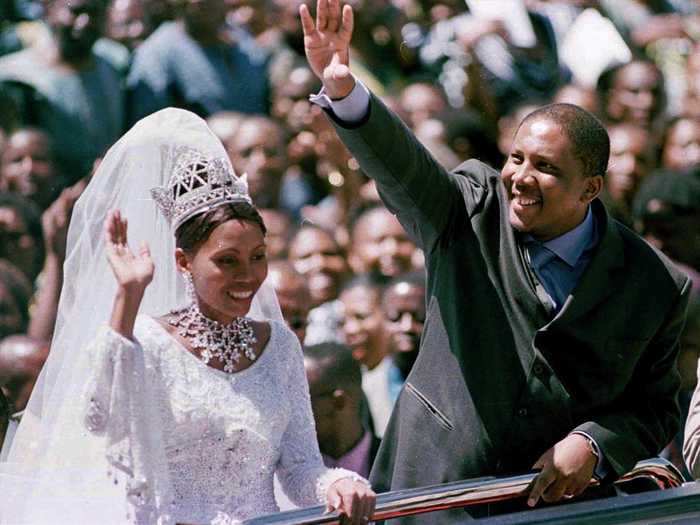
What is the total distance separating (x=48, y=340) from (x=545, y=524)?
258 cm

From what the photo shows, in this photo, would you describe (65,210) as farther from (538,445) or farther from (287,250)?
(538,445)

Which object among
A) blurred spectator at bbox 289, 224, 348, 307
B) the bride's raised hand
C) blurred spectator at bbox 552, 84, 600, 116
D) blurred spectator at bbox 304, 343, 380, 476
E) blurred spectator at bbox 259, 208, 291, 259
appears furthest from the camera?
blurred spectator at bbox 552, 84, 600, 116

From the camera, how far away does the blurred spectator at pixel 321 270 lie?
583 centimetres

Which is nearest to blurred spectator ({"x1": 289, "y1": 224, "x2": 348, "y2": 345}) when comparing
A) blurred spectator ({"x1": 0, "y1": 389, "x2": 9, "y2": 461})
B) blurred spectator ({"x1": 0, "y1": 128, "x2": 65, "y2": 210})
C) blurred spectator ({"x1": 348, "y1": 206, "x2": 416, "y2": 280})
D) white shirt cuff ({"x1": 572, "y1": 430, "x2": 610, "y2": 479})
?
blurred spectator ({"x1": 348, "y1": 206, "x2": 416, "y2": 280})

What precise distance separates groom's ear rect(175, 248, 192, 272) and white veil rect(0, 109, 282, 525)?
172 mm

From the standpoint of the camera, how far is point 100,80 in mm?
6383

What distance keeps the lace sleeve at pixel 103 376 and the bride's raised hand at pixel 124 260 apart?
110 mm

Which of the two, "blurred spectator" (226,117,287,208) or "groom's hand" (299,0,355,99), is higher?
"groom's hand" (299,0,355,99)

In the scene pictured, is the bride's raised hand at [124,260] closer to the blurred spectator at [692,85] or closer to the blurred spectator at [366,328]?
the blurred spectator at [366,328]

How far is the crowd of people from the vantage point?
5605 mm

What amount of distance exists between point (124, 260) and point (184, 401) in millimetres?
340

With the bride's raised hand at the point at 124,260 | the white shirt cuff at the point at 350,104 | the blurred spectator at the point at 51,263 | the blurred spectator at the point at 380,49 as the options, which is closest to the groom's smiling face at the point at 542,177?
the white shirt cuff at the point at 350,104

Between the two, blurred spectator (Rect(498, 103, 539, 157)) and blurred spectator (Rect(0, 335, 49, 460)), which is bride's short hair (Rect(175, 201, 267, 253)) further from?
blurred spectator (Rect(498, 103, 539, 157))

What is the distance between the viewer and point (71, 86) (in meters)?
6.34
